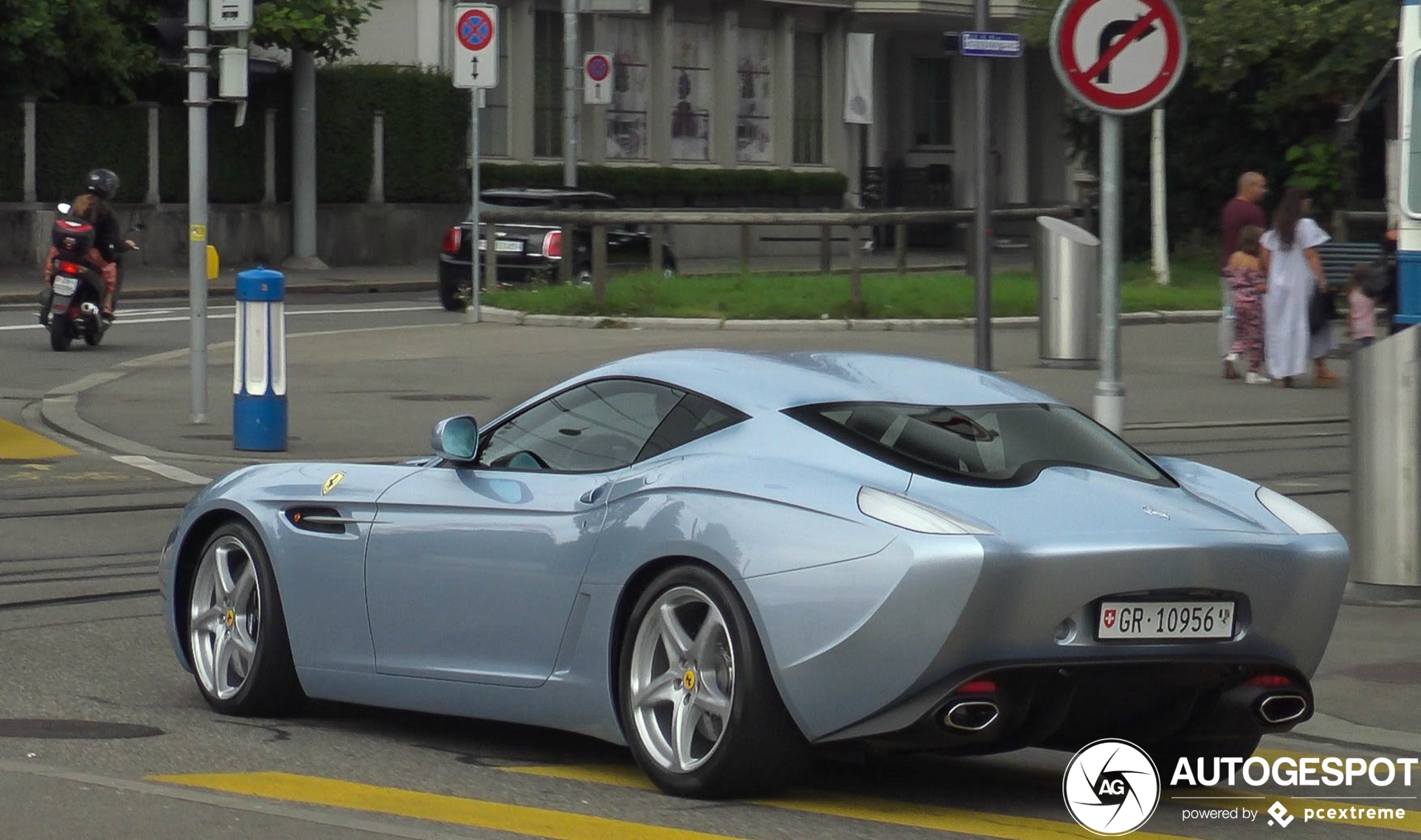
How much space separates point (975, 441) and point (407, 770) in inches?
70.8

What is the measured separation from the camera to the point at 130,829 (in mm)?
5750

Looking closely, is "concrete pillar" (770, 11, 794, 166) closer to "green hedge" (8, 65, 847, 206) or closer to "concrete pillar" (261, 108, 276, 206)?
"green hedge" (8, 65, 847, 206)

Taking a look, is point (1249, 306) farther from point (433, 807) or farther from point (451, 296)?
point (433, 807)

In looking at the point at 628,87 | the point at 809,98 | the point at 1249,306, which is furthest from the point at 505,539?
the point at 809,98

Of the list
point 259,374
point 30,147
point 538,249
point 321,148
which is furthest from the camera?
point 321,148

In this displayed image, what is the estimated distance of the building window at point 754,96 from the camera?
48.0 meters

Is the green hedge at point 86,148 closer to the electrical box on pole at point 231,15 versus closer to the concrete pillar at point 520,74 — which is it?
the concrete pillar at point 520,74

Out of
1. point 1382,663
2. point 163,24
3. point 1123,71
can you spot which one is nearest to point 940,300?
point 163,24

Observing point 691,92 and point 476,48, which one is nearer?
point 476,48

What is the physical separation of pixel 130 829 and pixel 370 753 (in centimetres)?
127

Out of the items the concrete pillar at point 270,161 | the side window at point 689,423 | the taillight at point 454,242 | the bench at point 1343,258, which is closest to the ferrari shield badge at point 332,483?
the side window at point 689,423

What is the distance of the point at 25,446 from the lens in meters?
15.3

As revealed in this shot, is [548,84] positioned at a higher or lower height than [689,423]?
higher

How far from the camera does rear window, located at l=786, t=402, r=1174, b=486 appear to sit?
608 centimetres
